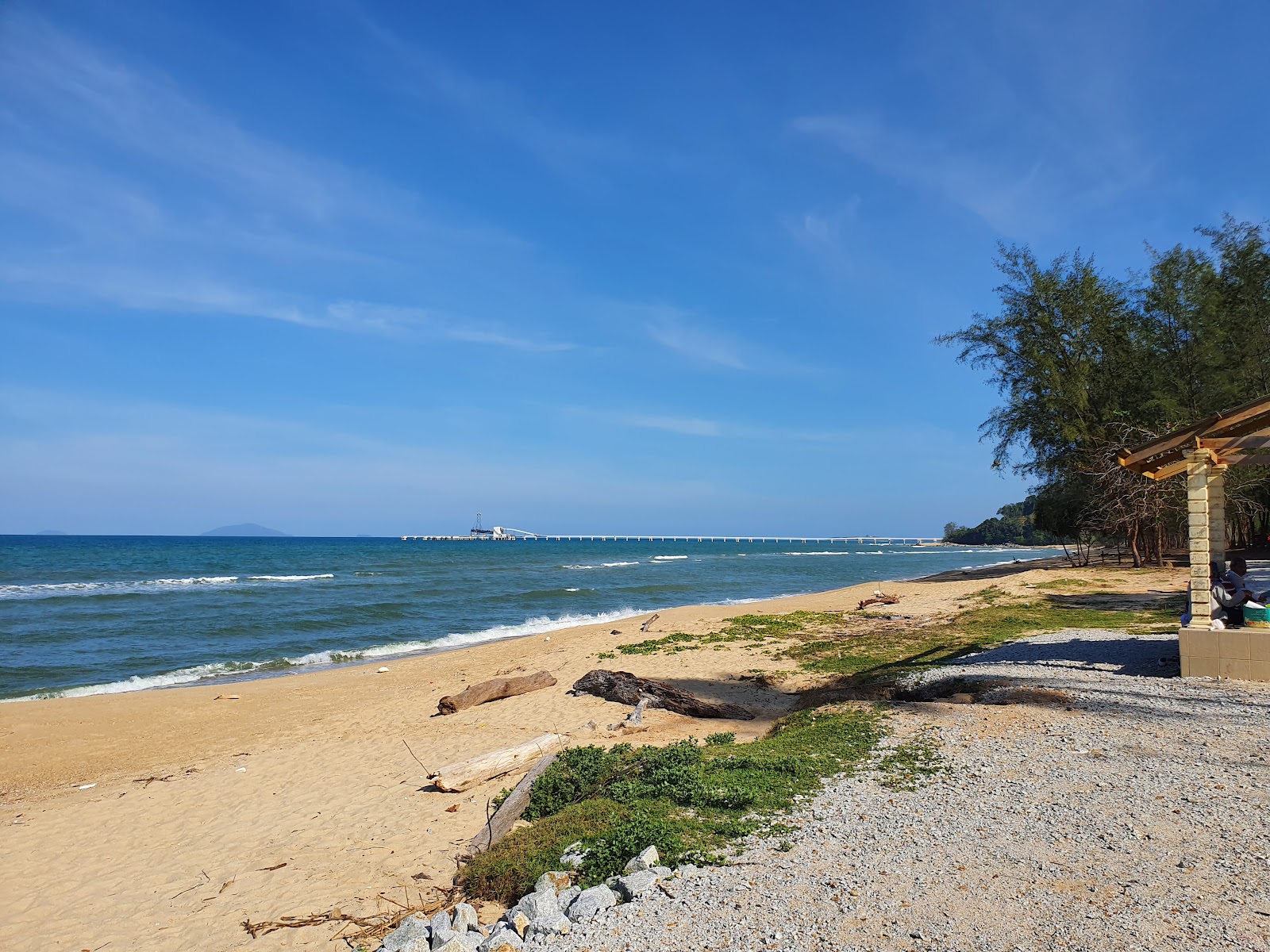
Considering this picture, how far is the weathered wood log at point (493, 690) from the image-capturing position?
11.7 meters

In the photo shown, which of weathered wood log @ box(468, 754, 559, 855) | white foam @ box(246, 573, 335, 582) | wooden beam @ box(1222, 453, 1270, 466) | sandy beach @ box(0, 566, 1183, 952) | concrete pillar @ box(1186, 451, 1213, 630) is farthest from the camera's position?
white foam @ box(246, 573, 335, 582)

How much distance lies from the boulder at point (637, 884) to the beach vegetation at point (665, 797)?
224 mm

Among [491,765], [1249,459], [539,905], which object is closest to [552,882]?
[539,905]

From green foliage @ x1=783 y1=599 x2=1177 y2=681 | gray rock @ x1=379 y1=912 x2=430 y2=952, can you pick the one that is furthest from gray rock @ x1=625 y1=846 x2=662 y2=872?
green foliage @ x1=783 y1=599 x2=1177 y2=681

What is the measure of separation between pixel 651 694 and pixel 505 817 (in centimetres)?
489

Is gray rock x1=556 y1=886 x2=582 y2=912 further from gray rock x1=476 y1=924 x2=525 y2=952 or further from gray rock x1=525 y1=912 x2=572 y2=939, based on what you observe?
gray rock x1=476 y1=924 x2=525 y2=952

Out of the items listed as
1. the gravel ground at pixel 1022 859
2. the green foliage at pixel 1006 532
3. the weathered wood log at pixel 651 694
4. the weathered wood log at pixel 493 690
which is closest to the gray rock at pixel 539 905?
the gravel ground at pixel 1022 859

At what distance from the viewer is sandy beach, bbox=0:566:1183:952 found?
560cm

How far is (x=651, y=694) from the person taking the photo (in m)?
11.0

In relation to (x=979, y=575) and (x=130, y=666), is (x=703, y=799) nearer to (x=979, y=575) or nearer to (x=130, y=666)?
(x=130, y=666)

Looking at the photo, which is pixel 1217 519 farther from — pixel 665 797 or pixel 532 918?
pixel 532 918

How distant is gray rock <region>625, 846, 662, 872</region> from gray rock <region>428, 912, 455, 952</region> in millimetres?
1102

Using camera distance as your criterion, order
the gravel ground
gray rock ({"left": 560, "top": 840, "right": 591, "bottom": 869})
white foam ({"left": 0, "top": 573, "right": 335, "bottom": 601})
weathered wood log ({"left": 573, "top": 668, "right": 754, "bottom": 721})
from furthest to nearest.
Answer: white foam ({"left": 0, "top": 573, "right": 335, "bottom": 601}), weathered wood log ({"left": 573, "top": 668, "right": 754, "bottom": 721}), gray rock ({"left": 560, "top": 840, "right": 591, "bottom": 869}), the gravel ground

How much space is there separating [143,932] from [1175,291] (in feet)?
99.5
